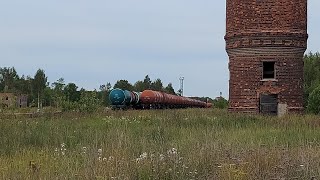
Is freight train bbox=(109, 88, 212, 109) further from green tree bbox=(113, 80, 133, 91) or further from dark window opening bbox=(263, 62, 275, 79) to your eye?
green tree bbox=(113, 80, 133, 91)

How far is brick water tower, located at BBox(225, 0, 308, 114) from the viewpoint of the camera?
25.0 metres

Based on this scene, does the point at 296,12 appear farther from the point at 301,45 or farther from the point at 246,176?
the point at 246,176

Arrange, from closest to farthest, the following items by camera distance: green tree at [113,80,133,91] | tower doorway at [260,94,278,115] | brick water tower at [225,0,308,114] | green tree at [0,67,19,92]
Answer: brick water tower at [225,0,308,114] → tower doorway at [260,94,278,115] → green tree at [113,80,133,91] → green tree at [0,67,19,92]

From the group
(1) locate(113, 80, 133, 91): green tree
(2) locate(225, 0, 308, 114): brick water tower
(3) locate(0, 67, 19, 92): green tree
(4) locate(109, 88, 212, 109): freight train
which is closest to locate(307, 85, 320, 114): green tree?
(2) locate(225, 0, 308, 114): brick water tower

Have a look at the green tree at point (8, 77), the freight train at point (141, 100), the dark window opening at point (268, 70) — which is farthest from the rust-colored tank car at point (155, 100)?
the green tree at point (8, 77)

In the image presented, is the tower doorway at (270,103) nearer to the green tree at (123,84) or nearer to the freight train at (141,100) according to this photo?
the freight train at (141,100)

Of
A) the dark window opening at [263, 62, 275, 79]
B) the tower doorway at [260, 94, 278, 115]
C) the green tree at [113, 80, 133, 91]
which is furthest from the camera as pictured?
the green tree at [113, 80, 133, 91]

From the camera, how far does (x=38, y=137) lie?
489 inches

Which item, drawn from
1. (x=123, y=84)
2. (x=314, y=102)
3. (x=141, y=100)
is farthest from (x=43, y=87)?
(x=314, y=102)

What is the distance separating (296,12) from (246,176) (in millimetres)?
19562

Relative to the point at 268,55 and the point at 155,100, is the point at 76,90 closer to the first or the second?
the point at 155,100

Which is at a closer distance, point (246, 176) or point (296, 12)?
point (246, 176)

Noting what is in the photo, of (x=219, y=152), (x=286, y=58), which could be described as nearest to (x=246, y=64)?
(x=286, y=58)

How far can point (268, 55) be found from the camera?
2528 cm
